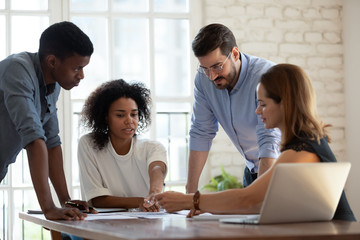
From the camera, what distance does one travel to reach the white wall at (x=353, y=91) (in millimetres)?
4762

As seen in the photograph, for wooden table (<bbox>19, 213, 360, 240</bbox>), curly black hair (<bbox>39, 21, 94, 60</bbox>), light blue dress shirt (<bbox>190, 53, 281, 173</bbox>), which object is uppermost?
curly black hair (<bbox>39, 21, 94, 60</bbox>)

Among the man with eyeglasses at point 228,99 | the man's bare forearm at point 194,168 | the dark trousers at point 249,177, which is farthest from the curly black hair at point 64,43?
the dark trousers at point 249,177

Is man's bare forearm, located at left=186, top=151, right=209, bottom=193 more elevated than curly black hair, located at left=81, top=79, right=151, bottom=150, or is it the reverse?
curly black hair, located at left=81, top=79, right=151, bottom=150

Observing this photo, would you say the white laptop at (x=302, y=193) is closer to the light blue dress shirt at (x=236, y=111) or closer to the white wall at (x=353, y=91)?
the light blue dress shirt at (x=236, y=111)

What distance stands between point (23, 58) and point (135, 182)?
88cm

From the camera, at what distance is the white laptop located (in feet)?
4.68

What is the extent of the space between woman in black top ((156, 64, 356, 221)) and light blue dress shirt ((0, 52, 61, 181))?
52 centimetres

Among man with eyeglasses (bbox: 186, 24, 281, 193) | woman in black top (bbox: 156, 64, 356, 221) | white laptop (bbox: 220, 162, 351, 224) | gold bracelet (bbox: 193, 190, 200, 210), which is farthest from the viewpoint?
man with eyeglasses (bbox: 186, 24, 281, 193)

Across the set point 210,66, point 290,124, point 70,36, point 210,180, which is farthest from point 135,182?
point 210,180

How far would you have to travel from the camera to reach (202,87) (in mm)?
2805

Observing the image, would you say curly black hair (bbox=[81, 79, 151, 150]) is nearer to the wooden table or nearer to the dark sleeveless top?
the wooden table

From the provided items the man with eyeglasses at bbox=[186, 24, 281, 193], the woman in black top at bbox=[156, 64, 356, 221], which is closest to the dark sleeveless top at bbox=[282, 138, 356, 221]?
the woman in black top at bbox=[156, 64, 356, 221]

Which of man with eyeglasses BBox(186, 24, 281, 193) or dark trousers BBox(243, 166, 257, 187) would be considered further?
dark trousers BBox(243, 166, 257, 187)

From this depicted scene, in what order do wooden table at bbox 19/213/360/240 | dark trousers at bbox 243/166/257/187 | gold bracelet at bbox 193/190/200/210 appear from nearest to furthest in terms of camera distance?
wooden table at bbox 19/213/360/240
gold bracelet at bbox 193/190/200/210
dark trousers at bbox 243/166/257/187
